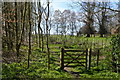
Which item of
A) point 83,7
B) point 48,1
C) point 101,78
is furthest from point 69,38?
point 101,78

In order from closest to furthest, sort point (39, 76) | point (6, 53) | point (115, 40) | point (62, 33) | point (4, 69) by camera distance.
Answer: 1. point (39, 76)
2. point (4, 69)
3. point (115, 40)
4. point (6, 53)
5. point (62, 33)

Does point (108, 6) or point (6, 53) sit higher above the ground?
point (108, 6)

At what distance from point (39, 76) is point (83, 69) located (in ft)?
8.76

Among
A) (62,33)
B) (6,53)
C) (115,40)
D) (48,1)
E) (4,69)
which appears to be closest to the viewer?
(4,69)

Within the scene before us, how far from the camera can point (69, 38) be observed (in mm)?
24891

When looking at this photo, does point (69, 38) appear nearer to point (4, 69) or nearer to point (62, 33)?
point (62, 33)

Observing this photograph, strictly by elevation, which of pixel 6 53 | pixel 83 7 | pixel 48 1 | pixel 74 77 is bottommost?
pixel 74 77

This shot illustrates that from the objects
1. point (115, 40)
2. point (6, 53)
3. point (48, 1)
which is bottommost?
point (6, 53)

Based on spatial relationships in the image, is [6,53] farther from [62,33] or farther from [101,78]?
[62,33]

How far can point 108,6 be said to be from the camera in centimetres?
916

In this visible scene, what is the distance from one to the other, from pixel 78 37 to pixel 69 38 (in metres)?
1.77

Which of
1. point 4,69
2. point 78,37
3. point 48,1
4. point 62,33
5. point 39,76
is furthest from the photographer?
point 62,33

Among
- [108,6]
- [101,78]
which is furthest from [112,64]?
[108,6]

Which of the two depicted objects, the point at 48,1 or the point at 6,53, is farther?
the point at 48,1
